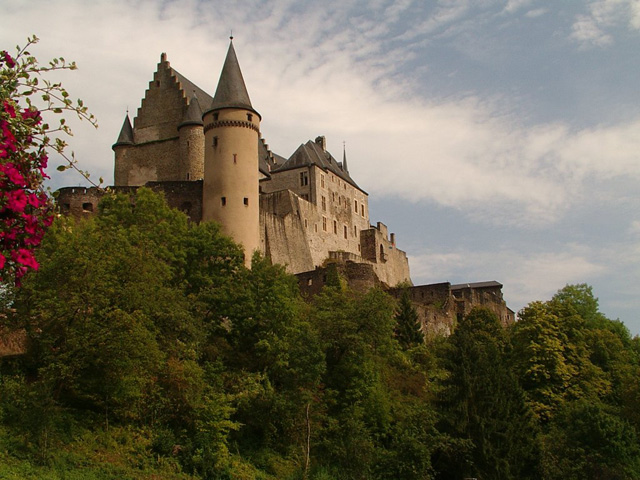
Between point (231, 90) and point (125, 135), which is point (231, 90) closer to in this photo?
point (231, 90)

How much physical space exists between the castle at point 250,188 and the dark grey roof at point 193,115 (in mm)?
73

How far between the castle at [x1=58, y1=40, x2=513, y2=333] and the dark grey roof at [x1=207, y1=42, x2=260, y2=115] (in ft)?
0.21

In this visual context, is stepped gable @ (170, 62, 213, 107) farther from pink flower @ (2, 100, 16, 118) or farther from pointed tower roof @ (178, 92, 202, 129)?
pink flower @ (2, 100, 16, 118)

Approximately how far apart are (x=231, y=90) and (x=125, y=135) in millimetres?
11352

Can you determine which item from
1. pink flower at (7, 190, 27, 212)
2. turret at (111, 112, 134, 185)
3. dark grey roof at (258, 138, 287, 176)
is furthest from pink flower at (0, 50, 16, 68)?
dark grey roof at (258, 138, 287, 176)

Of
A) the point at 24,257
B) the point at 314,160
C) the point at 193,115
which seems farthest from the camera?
the point at 314,160

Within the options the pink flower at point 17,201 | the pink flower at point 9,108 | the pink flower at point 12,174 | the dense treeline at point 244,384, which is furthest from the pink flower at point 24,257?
the dense treeline at point 244,384

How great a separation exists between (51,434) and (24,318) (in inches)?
161

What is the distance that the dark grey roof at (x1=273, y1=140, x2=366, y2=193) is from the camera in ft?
218

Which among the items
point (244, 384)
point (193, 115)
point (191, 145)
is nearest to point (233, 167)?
point (191, 145)

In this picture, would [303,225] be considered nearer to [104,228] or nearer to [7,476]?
[104,228]

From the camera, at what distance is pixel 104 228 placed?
3225 centimetres

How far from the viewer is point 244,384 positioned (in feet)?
91.4

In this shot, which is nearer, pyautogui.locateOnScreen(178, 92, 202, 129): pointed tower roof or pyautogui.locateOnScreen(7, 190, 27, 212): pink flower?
pyautogui.locateOnScreen(7, 190, 27, 212): pink flower
